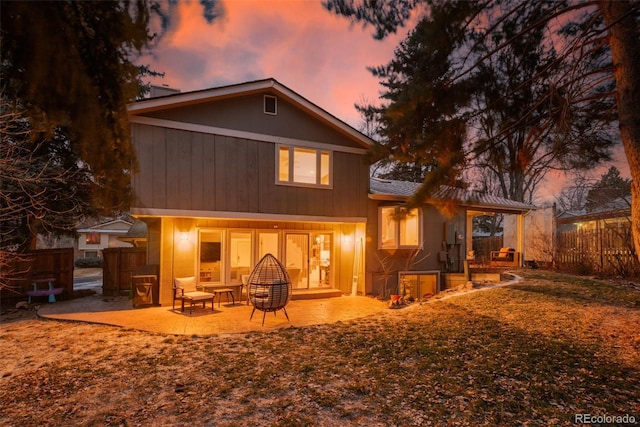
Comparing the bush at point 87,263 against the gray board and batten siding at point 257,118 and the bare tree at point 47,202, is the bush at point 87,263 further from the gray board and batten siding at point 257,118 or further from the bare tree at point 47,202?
the gray board and batten siding at point 257,118

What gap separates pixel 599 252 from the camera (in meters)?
11.7

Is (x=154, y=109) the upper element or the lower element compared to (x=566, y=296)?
upper

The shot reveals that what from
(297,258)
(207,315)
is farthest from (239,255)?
(207,315)

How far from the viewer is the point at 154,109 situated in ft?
28.4

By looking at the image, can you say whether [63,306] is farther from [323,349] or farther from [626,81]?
[626,81]

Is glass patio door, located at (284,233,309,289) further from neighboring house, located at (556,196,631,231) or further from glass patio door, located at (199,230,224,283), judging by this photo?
neighboring house, located at (556,196,631,231)

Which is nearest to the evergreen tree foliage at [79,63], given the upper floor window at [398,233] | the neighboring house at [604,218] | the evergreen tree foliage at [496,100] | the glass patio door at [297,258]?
the evergreen tree foliage at [496,100]

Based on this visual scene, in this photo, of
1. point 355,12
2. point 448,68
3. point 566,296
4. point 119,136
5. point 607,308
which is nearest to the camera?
point 119,136

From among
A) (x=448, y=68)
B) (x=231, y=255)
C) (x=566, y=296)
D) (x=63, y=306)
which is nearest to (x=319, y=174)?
(x=231, y=255)

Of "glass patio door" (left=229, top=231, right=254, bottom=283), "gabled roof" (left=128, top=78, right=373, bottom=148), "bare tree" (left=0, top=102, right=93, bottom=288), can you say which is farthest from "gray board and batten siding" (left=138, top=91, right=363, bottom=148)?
"bare tree" (left=0, top=102, right=93, bottom=288)

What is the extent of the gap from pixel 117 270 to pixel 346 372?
32.3 ft

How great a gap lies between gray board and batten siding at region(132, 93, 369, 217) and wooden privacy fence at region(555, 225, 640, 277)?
770 centimetres

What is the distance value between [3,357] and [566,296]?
11.1 meters

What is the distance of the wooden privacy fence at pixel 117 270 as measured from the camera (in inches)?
460
